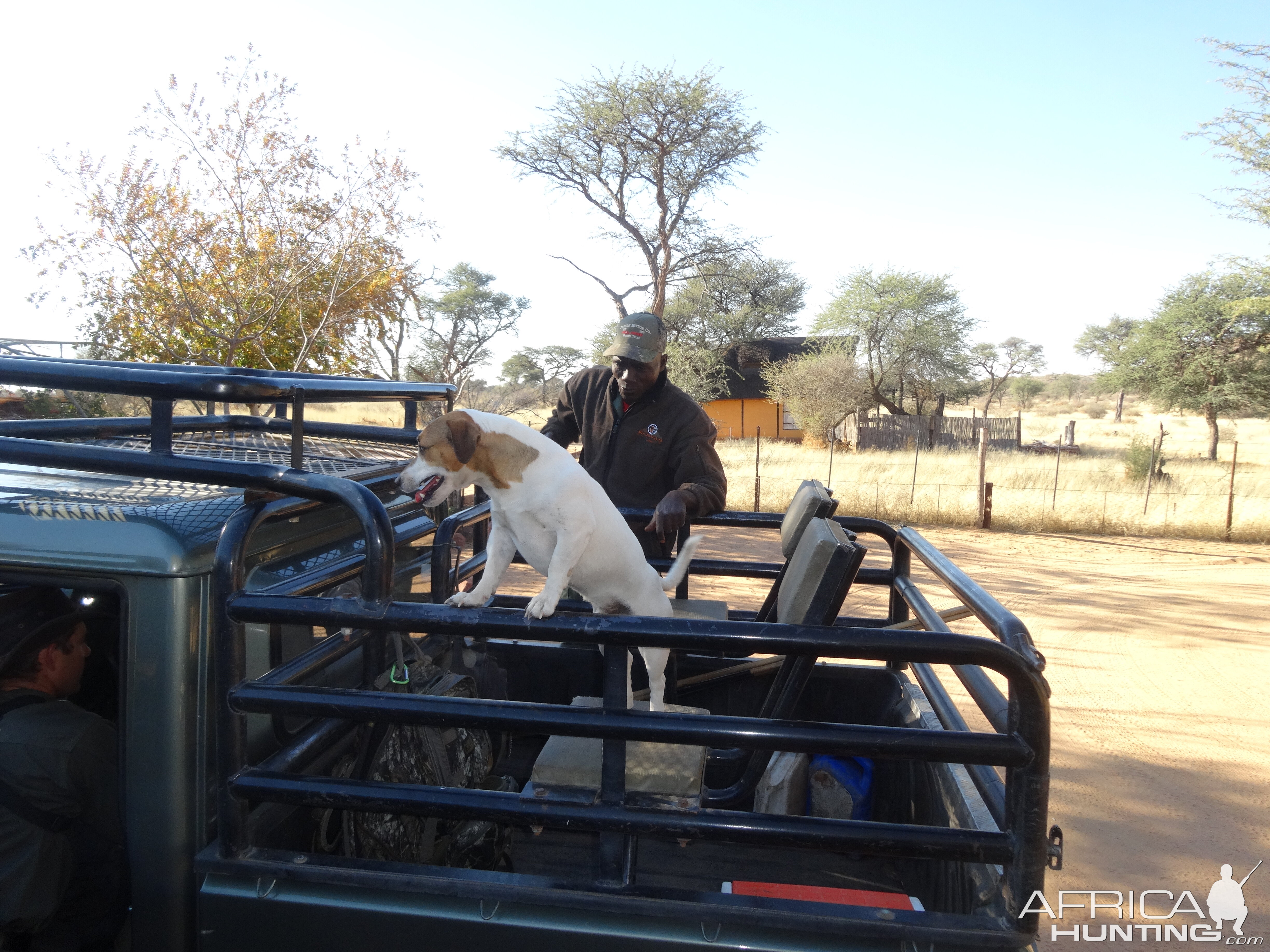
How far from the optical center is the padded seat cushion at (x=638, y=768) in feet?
5.74

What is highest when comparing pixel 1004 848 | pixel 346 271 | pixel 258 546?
pixel 346 271

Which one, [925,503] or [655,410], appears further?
[925,503]

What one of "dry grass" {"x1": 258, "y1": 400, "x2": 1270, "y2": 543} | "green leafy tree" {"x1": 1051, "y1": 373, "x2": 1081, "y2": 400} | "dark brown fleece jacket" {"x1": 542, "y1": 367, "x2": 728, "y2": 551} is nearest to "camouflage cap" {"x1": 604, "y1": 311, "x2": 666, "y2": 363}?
"dark brown fleece jacket" {"x1": 542, "y1": 367, "x2": 728, "y2": 551}

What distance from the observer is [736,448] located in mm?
25719

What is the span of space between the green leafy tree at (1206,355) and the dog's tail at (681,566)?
1001 inches

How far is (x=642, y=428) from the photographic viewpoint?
145 inches

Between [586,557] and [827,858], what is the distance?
1021mm

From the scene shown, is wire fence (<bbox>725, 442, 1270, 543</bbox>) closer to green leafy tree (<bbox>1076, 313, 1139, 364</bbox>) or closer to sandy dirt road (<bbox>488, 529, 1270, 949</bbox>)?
sandy dirt road (<bbox>488, 529, 1270, 949</bbox>)

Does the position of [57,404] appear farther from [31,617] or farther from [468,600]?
[468,600]

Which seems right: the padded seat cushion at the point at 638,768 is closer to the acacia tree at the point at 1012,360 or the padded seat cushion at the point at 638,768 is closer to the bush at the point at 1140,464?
the bush at the point at 1140,464

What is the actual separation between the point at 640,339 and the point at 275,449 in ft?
4.72

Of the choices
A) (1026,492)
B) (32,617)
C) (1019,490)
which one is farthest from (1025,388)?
(32,617)

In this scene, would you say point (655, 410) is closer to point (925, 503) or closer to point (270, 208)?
point (270, 208)

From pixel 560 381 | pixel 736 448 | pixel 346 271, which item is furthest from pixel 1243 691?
pixel 560 381
